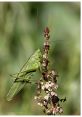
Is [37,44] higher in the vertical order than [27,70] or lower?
higher

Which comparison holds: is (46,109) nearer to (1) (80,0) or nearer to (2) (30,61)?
(2) (30,61)

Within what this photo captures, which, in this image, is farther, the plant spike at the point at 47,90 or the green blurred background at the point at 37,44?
the green blurred background at the point at 37,44

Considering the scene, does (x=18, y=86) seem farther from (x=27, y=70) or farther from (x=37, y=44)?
(x=37, y=44)

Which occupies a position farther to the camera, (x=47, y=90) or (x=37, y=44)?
(x=37, y=44)

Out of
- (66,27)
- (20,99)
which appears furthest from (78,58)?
(20,99)

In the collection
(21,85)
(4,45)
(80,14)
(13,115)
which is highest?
(80,14)

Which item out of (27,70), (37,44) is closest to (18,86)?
(27,70)

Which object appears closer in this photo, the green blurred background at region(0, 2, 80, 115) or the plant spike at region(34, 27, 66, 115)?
the plant spike at region(34, 27, 66, 115)

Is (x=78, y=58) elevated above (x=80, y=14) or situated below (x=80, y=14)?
below
